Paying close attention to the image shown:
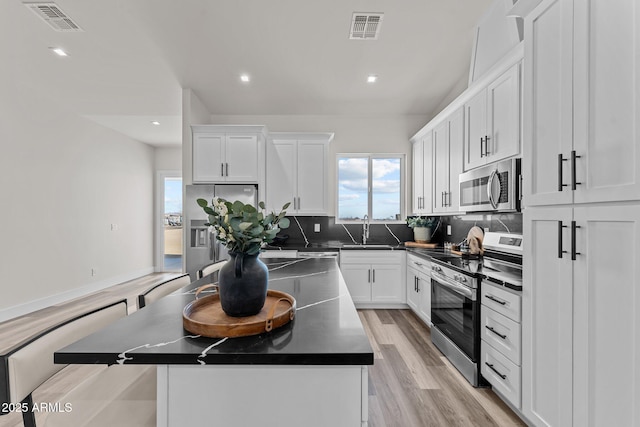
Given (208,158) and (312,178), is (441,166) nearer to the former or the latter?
(312,178)

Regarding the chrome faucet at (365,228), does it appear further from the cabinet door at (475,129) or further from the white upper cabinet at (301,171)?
the cabinet door at (475,129)

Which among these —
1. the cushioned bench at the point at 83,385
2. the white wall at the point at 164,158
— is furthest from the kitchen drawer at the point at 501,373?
the white wall at the point at 164,158

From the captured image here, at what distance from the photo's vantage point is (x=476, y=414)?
200cm

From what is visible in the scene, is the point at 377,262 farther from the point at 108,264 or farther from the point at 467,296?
the point at 108,264

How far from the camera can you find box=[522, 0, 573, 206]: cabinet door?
1.43m

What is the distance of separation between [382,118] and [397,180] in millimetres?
1009

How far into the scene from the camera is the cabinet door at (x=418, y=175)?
4203mm

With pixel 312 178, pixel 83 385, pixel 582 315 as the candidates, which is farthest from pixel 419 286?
pixel 83 385

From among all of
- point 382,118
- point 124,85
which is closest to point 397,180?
point 382,118

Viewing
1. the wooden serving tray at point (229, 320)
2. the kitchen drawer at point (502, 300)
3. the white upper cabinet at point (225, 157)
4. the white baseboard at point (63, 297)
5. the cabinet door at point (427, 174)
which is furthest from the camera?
the white upper cabinet at point (225, 157)

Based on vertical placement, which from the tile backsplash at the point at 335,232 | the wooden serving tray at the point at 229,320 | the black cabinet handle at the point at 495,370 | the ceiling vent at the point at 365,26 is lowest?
the black cabinet handle at the point at 495,370

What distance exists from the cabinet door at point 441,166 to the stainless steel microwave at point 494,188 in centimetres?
57

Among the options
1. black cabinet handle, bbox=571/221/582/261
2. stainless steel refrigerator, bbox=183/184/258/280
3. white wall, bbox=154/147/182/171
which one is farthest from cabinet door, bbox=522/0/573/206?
white wall, bbox=154/147/182/171

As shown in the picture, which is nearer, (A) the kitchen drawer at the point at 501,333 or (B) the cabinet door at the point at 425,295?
(A) the kitchen drawer at the point at 501,333
